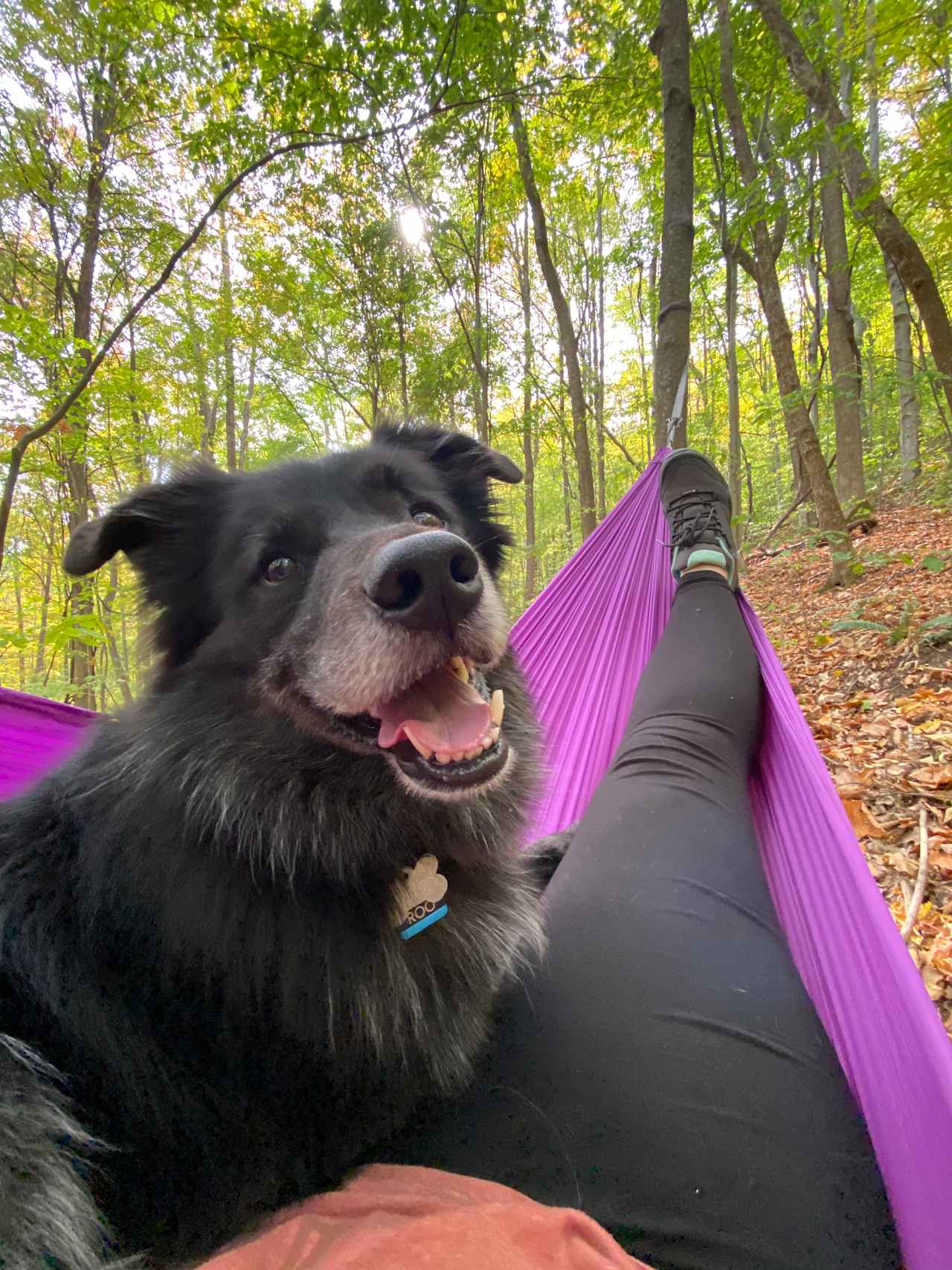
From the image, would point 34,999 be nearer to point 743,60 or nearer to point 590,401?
point 743,60

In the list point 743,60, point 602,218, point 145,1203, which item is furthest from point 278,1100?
point 602,218

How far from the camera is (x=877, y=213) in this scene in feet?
14.1

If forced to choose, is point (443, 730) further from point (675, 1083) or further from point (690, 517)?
point (690, 517)

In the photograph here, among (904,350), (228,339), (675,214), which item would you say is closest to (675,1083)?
(675,214)

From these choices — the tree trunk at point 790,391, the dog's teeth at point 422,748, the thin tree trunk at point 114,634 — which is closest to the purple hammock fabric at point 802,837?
the dog's teeth at point 422,748

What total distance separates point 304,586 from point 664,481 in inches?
101

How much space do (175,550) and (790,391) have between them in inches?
279

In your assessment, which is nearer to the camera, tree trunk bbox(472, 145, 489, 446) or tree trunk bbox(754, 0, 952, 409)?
tree trunk bbox(754, 0, 952, 409)

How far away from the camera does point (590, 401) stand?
17703 mm

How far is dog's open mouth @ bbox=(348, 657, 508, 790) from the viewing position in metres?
1.22

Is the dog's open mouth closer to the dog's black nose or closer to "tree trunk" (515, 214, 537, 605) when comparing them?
the dog's black nose

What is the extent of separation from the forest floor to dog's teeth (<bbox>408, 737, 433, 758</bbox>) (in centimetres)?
146

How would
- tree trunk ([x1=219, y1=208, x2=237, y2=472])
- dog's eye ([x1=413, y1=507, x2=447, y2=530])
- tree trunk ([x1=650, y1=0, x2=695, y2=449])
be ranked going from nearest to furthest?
dog's eye ([x1=413, y1=507, x2=447, y2=530]) < tree trunk ([x1=650, y1=0, x2=695, y2=449]) < tree trunk ([x1=219, y1=208, x2=237, y2=472])

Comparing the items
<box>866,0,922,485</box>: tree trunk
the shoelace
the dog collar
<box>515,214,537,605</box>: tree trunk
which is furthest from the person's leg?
<box>866,0,922,485</box>: tree trunk
